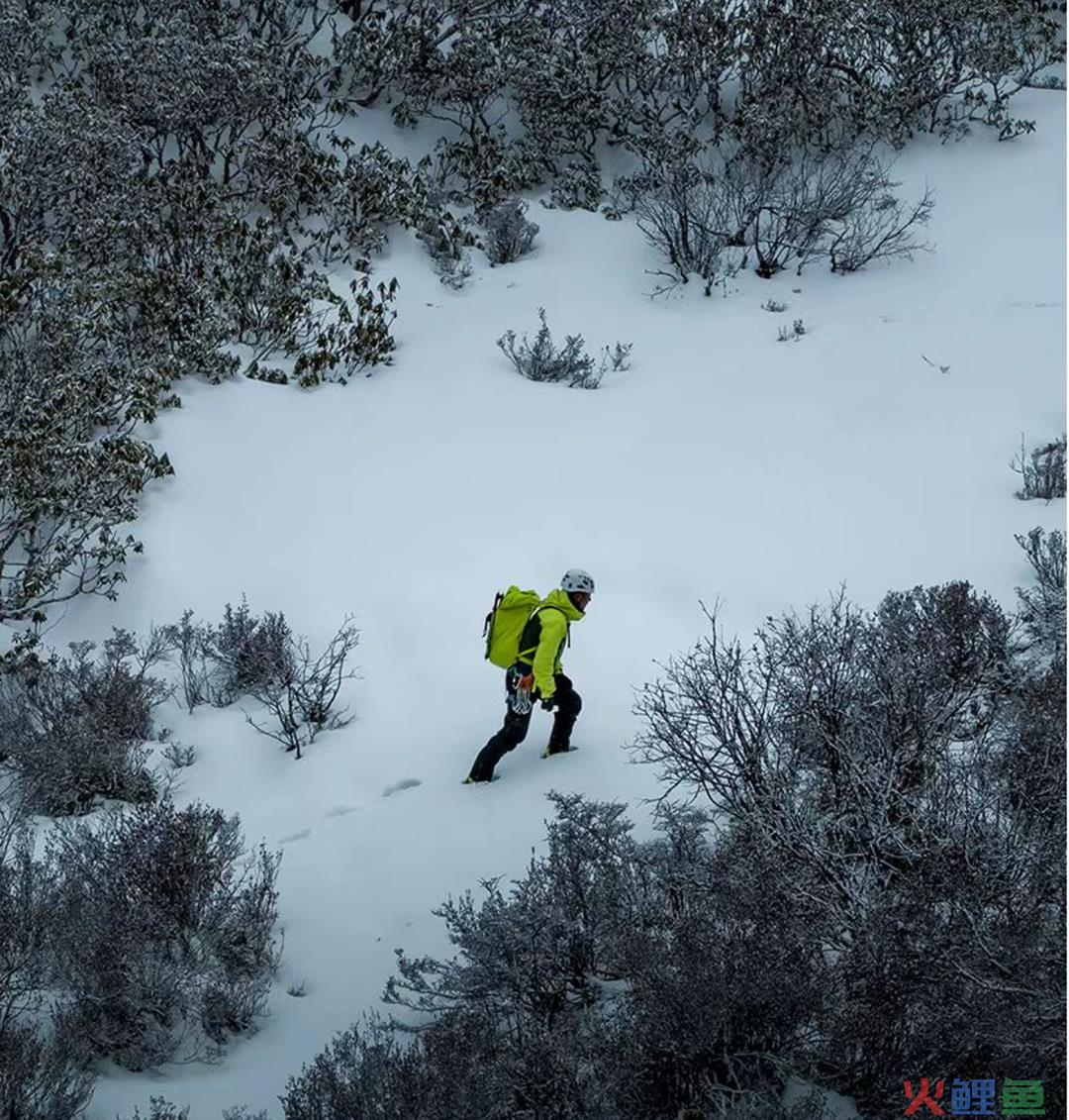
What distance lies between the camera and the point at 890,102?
14664 millimetres

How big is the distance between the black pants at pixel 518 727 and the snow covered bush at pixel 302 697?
44.6 inches

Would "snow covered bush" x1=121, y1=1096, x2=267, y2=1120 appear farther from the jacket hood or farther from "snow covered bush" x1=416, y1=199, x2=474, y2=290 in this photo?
"snow covered bush" x1=416, y1=199, x2=474, y2=290

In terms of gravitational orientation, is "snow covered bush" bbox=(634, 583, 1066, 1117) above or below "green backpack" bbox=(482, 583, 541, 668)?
below

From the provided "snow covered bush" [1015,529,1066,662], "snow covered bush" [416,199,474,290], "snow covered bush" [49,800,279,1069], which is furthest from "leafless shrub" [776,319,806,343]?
"snow covered bush" [49,800,279,1069]

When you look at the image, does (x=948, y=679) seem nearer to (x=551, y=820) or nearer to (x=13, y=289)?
(x=551, y=820)

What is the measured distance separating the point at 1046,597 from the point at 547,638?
3.35m

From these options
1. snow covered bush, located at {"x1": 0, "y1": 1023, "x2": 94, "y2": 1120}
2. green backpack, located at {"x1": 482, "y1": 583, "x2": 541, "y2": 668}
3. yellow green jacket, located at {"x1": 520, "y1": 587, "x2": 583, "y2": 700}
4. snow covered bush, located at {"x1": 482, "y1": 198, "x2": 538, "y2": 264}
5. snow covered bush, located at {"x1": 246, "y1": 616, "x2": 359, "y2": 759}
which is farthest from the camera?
snow covered bush, located at {"x1": 482, "y1": 198, "x2": 538, "y2": 264}

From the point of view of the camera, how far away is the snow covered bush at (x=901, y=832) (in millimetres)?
3865

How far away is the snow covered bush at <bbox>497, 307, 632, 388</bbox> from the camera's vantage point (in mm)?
11359

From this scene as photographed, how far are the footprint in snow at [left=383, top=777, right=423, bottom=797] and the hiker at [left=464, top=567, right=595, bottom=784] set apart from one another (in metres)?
0.38

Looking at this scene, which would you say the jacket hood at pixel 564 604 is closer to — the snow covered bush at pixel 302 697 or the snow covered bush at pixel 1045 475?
the snow covered bush at pixel 302 697

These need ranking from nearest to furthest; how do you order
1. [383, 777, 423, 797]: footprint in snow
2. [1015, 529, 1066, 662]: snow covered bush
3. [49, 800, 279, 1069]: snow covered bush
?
[49, 800, 279, 1069]: snow covered bush, [383, 777, 423, 797]: footprint in snow, [1015, 529, 1066, 662]: snow covered bush

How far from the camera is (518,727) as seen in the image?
261 inches

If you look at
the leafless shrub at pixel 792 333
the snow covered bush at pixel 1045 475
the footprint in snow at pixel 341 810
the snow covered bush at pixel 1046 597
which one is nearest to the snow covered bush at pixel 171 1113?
the footprint in snow at pixel 341 810
